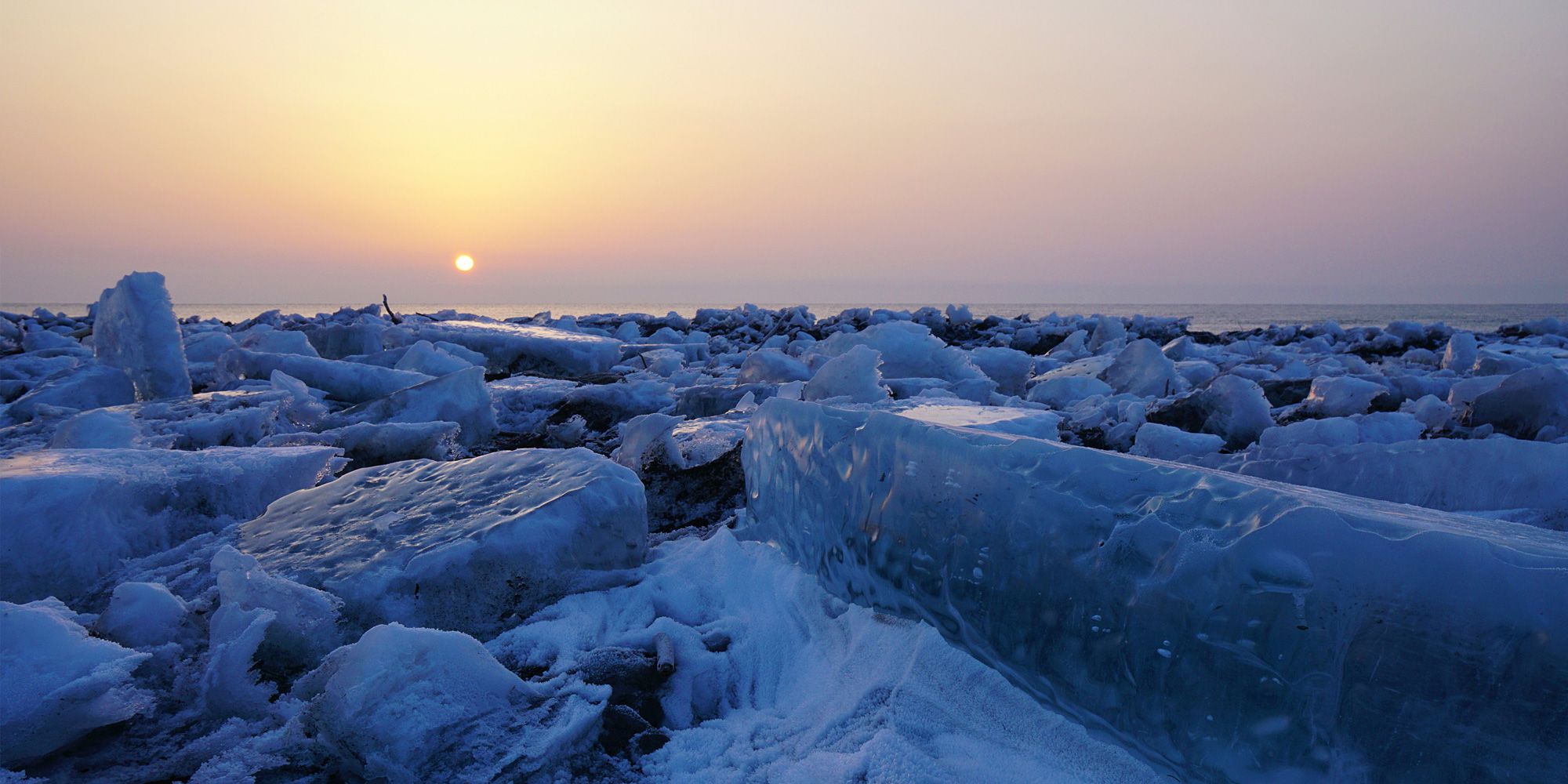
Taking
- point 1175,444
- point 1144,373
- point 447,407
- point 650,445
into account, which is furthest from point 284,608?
point 1144,373

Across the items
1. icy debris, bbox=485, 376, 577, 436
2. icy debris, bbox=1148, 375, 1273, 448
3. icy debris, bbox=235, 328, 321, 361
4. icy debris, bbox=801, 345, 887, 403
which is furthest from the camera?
icy debris, bbox=235, 328, 321, 361

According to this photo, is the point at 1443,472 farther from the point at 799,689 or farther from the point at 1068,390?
the point at 1068,390

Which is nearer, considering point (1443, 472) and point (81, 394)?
point (1443, 472)

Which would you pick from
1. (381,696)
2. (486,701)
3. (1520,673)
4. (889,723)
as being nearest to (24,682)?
(381,696)

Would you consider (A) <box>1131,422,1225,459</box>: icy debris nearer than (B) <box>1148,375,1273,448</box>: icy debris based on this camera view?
Yes

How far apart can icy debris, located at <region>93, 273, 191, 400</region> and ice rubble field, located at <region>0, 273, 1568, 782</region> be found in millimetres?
1118

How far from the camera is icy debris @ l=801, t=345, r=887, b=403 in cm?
293

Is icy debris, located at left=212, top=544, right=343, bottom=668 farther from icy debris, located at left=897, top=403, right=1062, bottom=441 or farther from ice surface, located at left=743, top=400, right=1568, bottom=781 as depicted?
icy debris, located at left=897, top=403, right=1062, bottom=441

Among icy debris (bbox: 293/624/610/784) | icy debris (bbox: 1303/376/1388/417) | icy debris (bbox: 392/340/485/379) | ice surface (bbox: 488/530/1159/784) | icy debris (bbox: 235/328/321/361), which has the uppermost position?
icy debris (bbox: 235/328/321/361)

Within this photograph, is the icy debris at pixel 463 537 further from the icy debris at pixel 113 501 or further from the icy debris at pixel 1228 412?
the icy debris at pixel 1228 412

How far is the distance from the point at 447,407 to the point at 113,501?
4.48ft

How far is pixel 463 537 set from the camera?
4.76 feet

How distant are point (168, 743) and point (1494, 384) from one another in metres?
3.62

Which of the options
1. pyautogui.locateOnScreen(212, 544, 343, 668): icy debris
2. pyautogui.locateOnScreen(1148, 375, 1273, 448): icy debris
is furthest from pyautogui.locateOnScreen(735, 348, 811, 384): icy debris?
pyautogui.locateOnScreen(212, 544, 343, 668): icy debris
